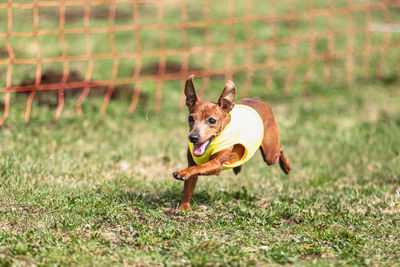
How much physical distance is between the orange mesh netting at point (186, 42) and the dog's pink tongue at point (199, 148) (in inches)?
141

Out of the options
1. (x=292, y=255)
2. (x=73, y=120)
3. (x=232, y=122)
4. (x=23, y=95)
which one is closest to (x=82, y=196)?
(x=232, y=122)

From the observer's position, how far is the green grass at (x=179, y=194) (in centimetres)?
382

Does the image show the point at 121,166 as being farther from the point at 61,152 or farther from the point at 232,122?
the point at 232,122

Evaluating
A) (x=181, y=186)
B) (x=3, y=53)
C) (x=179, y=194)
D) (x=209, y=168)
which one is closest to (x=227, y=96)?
(x=209, y=168)

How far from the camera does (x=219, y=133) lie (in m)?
4.30

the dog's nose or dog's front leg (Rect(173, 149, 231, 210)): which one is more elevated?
the dog's nose

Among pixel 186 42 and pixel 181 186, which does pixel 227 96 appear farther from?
pixel 186 42

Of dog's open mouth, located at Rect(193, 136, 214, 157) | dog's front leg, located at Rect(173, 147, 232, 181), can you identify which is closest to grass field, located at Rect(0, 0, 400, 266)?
dog's front leg, located at Rect(173, 147, 232, 181)

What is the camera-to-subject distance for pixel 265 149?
4.83 meters

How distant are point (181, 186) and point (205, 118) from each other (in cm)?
140

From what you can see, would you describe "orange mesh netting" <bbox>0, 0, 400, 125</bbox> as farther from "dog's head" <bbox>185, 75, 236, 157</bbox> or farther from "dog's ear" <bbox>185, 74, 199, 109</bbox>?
"dog's head" <bbox>185, 75, 236, 157</bbox>

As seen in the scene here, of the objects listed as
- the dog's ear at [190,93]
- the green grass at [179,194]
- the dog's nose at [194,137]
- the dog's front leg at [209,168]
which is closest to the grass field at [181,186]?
the green grass at [179,194]

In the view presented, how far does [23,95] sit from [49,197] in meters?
3.55

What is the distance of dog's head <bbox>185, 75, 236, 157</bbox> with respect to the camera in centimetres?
411
